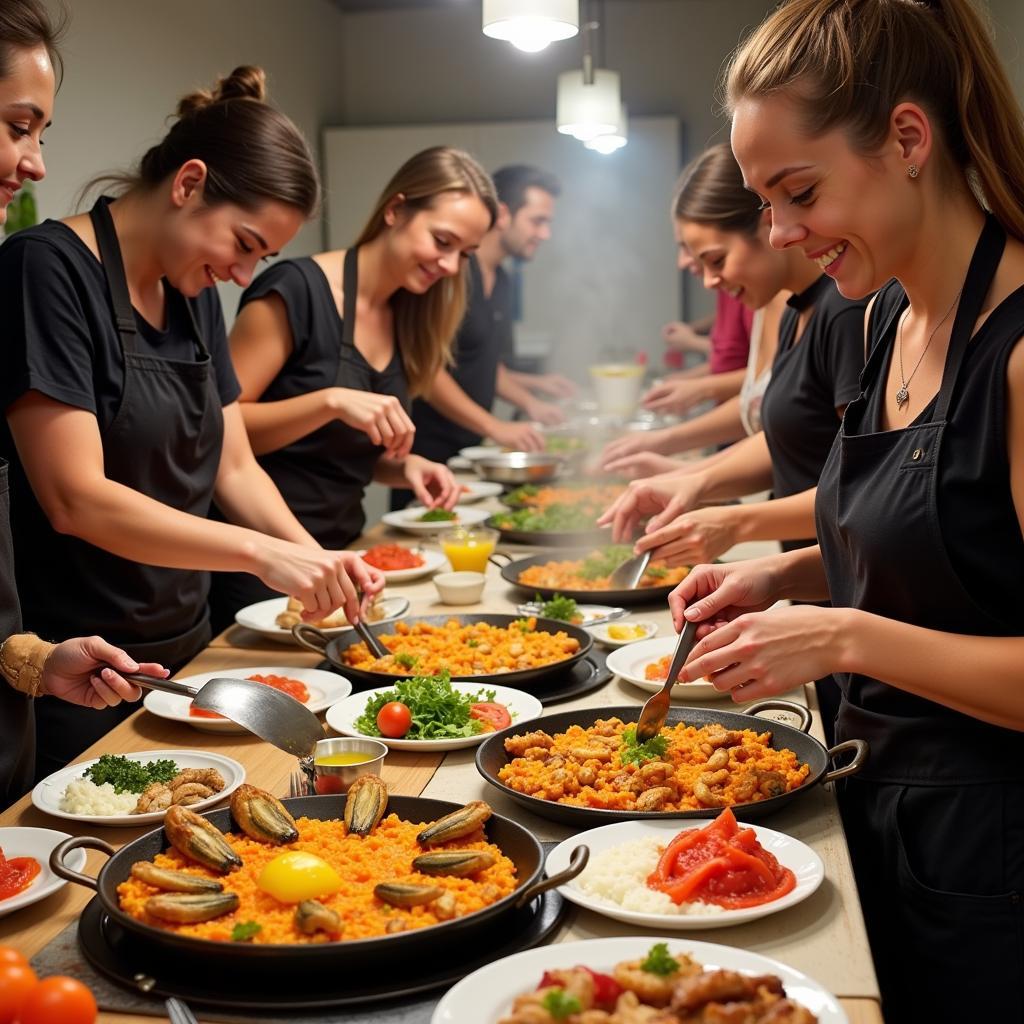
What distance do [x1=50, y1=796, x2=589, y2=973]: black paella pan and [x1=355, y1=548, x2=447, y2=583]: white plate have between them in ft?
5.97

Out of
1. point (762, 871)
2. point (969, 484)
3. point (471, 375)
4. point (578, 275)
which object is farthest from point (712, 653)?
point (578, 275)

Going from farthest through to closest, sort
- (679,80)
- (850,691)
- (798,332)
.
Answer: (679,80)
(798,332)
(850,691)

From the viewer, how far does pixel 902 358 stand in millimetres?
1949

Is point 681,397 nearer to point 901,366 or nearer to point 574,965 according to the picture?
point 901,366

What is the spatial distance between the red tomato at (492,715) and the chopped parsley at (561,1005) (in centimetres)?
100

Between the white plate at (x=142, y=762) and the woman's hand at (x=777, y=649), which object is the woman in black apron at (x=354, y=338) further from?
the woman's hand at (x=777, y=649)

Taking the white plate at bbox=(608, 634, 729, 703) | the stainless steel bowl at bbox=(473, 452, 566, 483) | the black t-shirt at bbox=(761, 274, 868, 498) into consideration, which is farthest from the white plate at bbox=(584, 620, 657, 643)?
the stainless steel bowl at bbox=(473, 452, 566, 483)

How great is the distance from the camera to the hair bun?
9.68 feet

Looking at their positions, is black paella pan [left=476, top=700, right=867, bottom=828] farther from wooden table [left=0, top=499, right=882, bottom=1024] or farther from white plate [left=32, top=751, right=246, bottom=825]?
white plate [left=32, top=751, right=246, bottom=825]

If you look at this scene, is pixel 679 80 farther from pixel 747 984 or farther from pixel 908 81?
pixel 747 984

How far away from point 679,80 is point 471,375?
15.6ft

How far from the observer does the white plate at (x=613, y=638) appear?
105 inches

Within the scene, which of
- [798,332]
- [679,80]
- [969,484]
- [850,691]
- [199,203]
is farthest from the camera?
[679,80]

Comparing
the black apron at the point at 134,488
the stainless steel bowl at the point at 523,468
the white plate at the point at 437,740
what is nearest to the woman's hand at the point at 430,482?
the stainless steel bowl at the point at 523,468
